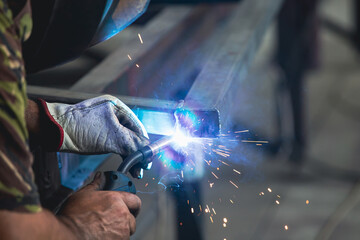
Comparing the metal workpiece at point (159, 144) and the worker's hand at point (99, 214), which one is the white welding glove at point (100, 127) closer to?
the metal workpiece at point (159, 144)

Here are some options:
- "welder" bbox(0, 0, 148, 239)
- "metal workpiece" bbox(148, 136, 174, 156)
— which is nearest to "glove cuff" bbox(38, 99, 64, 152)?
"welder" bbox(0, 0, 148, 239)

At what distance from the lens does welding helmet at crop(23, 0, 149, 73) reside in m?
1.07

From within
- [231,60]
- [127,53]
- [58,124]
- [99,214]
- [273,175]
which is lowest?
[273,175]

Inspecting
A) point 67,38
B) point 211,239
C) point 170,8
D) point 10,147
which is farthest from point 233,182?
point 10,147

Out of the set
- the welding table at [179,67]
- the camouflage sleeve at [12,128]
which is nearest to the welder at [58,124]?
the camouflage sleeve at [12,128]

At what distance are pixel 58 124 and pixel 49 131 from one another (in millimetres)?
44

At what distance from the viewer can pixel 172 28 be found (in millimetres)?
2162

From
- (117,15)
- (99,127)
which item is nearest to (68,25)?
(117,15)

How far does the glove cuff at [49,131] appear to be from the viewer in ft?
3.84

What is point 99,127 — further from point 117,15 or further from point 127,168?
point 117,15

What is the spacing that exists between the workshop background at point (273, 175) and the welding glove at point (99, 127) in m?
0.28

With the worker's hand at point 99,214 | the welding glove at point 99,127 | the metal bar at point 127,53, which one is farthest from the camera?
the metal bar at point 127,53

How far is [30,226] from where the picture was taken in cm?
78

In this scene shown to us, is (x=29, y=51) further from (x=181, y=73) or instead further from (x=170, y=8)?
(x=170, y=8)
